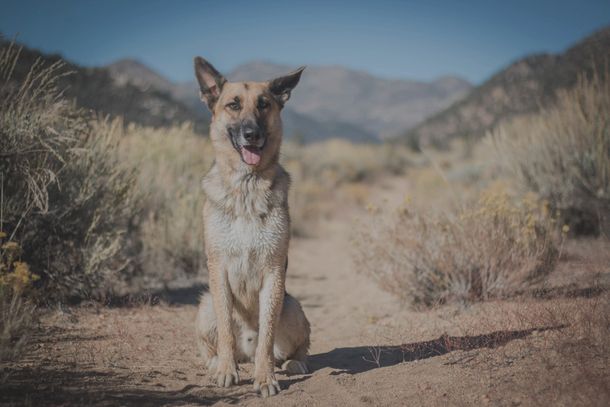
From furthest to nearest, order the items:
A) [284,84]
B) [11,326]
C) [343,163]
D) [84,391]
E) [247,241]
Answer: [343,163] < [284,84] < [247,241] < [84,391] < [11,326]

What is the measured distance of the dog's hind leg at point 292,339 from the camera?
397cm

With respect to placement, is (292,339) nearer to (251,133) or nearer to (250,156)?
(250,156)

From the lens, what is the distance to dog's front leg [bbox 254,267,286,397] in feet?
11.7

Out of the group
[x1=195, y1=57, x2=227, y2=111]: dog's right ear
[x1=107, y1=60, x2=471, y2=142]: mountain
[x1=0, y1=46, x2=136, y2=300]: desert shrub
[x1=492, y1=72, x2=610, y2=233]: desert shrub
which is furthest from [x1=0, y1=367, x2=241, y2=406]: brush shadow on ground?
[x1=107, y1=60, x2=471, y2=142]: mountain

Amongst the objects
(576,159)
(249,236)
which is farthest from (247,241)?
(576,159)

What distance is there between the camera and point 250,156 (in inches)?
152

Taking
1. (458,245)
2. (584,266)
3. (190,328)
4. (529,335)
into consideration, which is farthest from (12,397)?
(584,266)

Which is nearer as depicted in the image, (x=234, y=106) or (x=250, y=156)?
(x=250, y=156)

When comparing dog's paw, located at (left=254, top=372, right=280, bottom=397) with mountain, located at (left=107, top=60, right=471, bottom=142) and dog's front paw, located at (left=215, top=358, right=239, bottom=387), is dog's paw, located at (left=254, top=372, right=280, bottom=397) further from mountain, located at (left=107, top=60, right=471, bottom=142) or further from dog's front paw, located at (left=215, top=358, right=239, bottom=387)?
mountain, located at (left=107, top=60, right=471, bottom=142)

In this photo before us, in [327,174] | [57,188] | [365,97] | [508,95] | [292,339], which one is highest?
[365,97]

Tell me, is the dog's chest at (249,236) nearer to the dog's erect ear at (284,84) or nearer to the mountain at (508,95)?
the dog's erect ear at (284,84)

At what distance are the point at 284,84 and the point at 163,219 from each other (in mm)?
3820

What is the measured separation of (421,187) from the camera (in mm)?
14523

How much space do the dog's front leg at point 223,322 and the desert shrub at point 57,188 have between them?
226 centimetres
